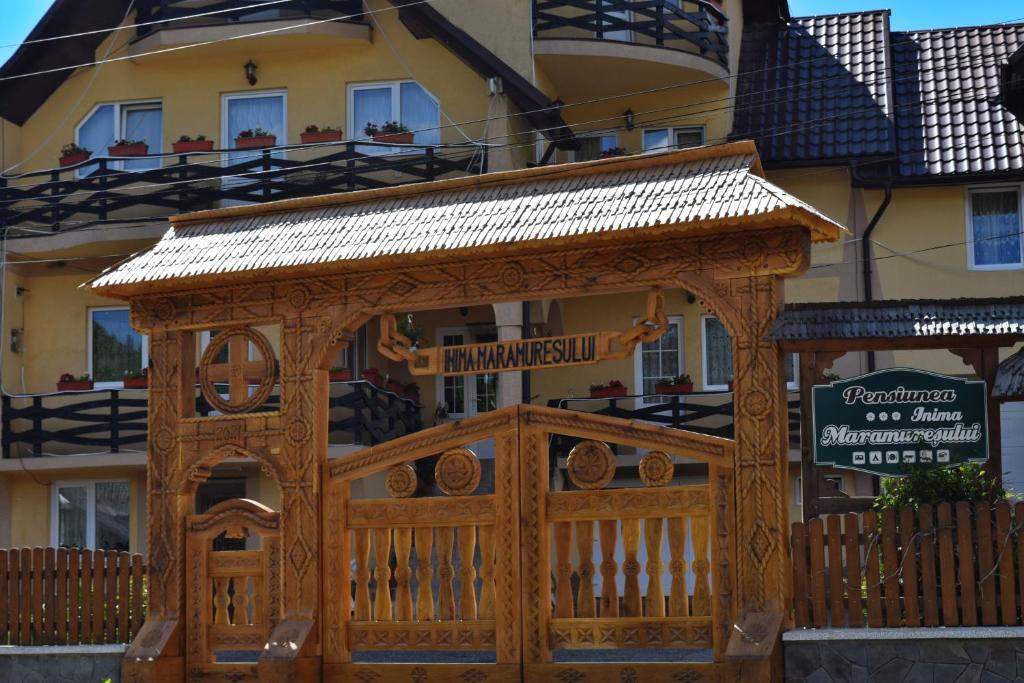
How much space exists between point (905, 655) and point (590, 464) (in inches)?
115

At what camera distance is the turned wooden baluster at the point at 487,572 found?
43.0 feet

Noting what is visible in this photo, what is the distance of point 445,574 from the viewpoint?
13.3 metres

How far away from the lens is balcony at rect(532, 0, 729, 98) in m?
25.8

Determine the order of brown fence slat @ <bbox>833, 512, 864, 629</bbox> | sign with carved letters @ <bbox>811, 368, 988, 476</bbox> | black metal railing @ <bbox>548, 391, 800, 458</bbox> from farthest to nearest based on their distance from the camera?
black metal railing @ <bbox>548, 391, 800, 458</bbox>, sign with carved letters @ <bbox>811, 368, 988, 476</bbox>, brown fence slat @ <bbox>833, 512, 864, 629</bbox>

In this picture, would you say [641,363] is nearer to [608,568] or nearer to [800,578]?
[608,568]

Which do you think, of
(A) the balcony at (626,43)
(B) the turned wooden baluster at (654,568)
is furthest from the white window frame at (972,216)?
(B) the turned wooden baluster at (654,568)

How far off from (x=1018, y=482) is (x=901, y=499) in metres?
12.5

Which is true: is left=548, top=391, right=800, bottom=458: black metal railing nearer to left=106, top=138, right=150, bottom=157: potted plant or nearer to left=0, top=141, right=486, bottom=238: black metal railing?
left=0, top=141, right=486, bottom=238: black metal railing

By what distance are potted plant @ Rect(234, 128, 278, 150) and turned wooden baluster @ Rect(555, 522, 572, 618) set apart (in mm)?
14832

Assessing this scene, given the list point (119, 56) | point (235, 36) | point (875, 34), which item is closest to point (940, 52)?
point (875, 34)

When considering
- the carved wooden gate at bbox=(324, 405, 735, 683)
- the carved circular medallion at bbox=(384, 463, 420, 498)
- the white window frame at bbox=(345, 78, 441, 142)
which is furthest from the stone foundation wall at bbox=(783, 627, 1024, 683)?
the white window frame at bbox=(345, 78, 441, 142)

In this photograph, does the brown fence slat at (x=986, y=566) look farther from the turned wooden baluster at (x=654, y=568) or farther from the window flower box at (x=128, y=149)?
the window flower box at (x=128, y=149)

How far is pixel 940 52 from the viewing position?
94.7 ft

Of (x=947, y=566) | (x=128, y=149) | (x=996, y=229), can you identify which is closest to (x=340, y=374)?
(x=128, y=149)
